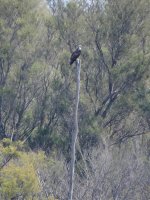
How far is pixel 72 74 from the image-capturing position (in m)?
23.3

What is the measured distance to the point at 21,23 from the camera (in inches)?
939

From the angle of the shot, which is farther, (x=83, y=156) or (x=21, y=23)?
(x=21, y=23)

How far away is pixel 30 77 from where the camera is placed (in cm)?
2419

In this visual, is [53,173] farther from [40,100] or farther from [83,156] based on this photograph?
[40,100]

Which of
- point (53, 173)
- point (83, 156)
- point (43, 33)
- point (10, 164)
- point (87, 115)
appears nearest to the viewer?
point (10, 164)

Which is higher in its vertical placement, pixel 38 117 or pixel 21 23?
pixel 21 23

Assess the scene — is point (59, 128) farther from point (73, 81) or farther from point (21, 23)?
point (21, 23)

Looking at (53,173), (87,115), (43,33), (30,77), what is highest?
(43,33)

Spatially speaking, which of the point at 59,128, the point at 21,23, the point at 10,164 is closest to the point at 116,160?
the point at 10,164

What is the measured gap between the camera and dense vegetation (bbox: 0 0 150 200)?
74.7ft

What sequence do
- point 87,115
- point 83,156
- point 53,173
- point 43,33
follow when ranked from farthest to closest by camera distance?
point 43,33, point 87,115, point 83,156, point 53,173

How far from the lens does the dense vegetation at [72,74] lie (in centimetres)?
2277

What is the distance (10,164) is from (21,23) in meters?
9.01

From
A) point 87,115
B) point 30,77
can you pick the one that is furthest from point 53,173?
point 30,77
